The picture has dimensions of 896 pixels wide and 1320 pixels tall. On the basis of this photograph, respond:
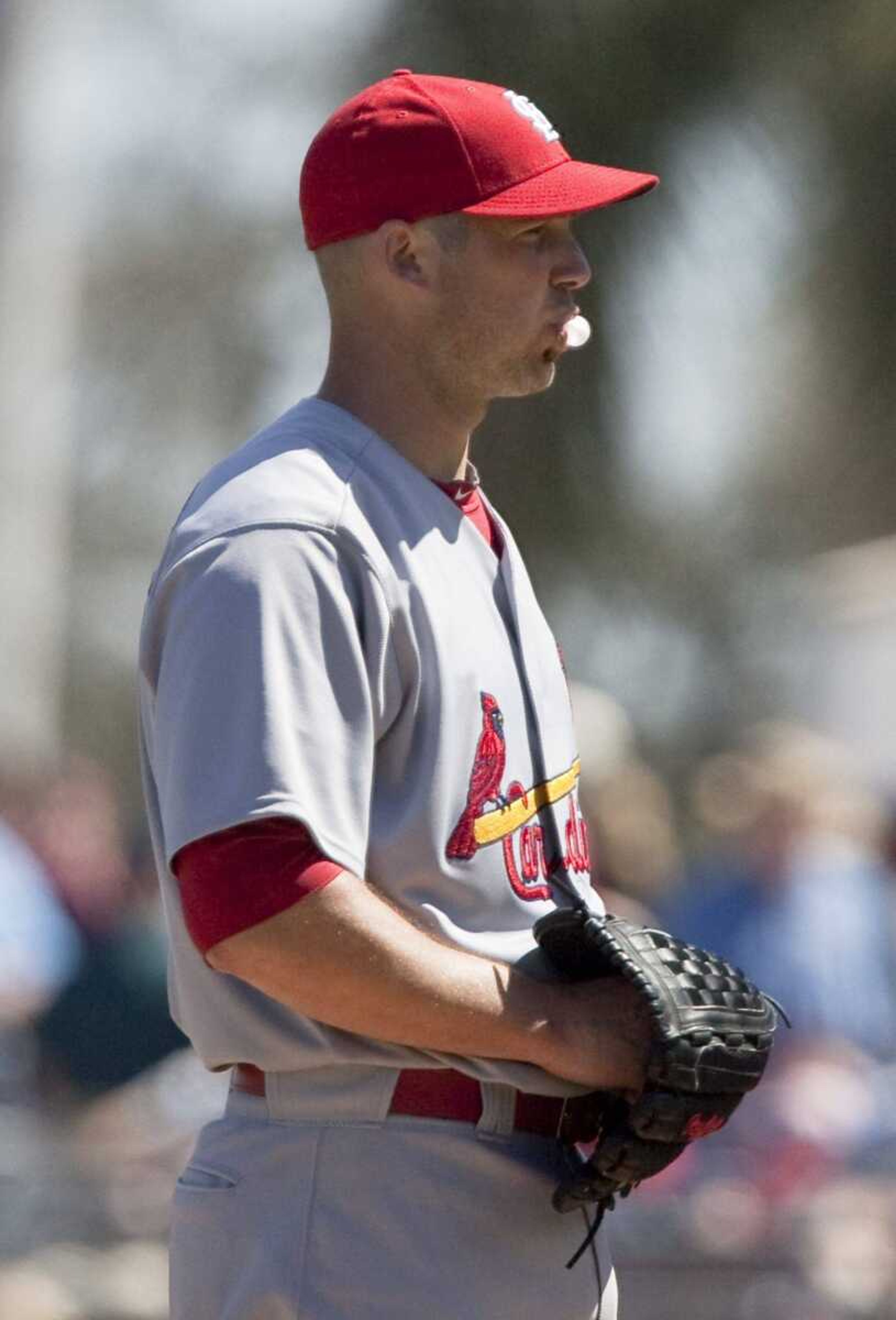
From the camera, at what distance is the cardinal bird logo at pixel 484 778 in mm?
1960

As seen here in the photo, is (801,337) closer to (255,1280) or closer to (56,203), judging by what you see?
(56,203)

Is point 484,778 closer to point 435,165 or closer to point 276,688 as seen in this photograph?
point 276,688

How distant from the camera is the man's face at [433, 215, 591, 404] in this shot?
2.12 meters

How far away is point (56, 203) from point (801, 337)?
96.6 inches

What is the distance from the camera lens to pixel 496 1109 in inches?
77.3

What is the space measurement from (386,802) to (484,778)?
108mm

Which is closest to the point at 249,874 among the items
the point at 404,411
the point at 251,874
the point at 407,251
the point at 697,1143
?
the point at 251,874

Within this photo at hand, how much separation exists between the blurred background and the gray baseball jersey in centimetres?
316

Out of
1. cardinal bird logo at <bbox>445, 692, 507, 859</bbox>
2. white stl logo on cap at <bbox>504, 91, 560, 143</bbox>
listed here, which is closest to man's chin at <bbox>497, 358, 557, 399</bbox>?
white stl logo on cap at <bbox>504, 91, 560, 143</bbox>

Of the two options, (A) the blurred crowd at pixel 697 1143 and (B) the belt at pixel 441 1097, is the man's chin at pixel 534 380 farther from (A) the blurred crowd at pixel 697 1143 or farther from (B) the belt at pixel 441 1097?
(A) the blurred crowd at pixel 697 1143

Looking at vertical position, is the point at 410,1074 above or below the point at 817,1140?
above

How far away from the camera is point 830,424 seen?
6859 mm

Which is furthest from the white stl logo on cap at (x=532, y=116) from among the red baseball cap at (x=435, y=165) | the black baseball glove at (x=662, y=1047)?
the black baseball glove at (x=662, y=1047)

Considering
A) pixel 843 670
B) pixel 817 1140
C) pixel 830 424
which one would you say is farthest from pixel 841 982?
pixel 830 424
